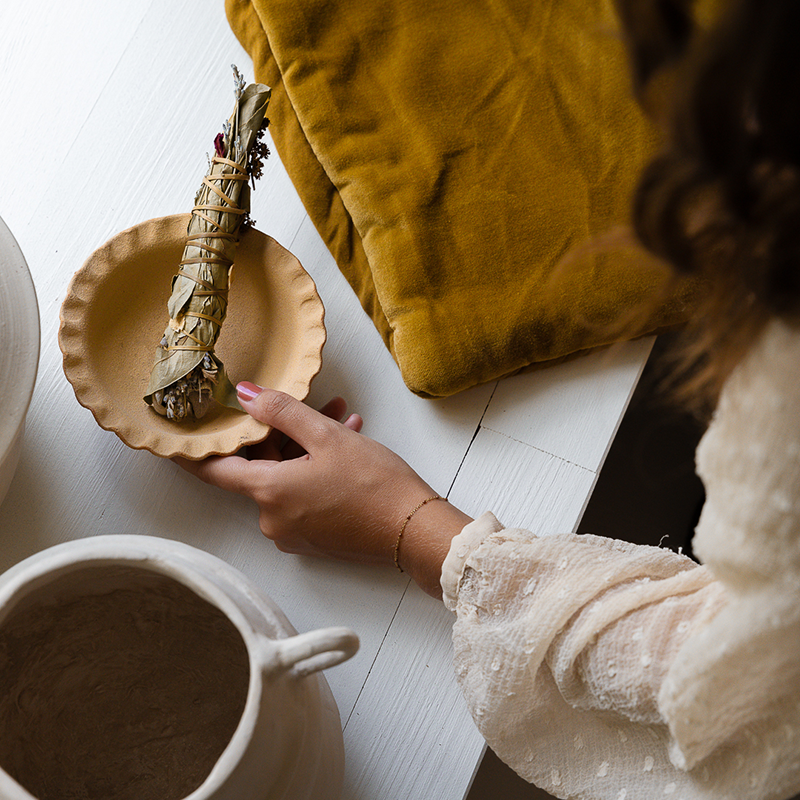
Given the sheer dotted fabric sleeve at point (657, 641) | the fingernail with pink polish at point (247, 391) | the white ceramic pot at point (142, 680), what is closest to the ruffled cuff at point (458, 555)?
the sheer dotted fabric sleeve at point (657, 641)

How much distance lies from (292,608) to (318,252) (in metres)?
0.33

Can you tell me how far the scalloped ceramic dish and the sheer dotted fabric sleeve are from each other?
22 cm

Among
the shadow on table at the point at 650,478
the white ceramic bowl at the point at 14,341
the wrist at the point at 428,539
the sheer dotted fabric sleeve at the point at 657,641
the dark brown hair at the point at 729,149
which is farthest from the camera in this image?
the shadow on table at the point at 650,478

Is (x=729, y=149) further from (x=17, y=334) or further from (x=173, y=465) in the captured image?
(x=173, y=465)

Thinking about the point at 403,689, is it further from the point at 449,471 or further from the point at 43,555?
the point at 43,555

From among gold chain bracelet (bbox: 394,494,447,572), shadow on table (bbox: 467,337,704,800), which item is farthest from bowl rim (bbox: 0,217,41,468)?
shadow on table (bbox: 467,337,704,800)

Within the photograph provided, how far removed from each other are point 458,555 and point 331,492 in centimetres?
13

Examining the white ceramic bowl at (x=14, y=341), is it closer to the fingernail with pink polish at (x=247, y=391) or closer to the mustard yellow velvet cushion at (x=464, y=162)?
the fingernail with pink polish at (x=247, y=391)

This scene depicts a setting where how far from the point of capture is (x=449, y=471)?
68 centimetres

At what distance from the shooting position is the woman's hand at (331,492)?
2.01 feet

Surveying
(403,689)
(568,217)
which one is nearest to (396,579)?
(403,689)

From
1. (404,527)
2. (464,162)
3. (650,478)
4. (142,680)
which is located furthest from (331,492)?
(650,478)

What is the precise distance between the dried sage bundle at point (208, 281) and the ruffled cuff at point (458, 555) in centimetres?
22

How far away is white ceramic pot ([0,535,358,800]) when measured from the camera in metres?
0.42
